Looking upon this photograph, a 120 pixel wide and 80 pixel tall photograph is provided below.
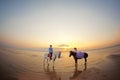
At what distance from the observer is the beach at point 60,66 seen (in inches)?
204

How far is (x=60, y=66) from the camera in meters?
5.27

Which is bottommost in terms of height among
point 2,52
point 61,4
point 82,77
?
point 82,77

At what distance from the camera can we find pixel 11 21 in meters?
5.39

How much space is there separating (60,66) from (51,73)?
0.67 ft

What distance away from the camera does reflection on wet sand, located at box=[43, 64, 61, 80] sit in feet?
16.9

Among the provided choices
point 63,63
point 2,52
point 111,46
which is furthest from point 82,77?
point 2,52

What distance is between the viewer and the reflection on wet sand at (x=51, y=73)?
5.16 metres

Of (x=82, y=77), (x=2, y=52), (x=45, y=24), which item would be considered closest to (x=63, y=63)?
(x=82, y=77)

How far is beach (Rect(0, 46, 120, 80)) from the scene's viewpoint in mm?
5188

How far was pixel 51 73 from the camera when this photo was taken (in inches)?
205

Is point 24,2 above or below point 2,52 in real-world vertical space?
above

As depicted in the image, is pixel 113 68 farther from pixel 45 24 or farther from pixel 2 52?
pixel 2 52

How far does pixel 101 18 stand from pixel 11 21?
1612 millimetres

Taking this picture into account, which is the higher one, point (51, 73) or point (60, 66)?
point (60, 66)
